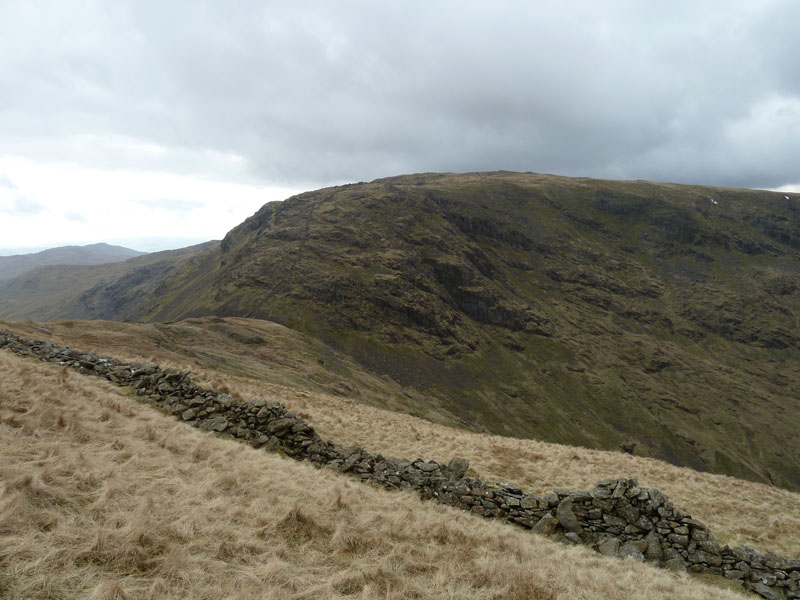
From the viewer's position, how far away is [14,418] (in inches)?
424

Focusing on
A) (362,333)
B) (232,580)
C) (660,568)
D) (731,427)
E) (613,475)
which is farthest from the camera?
(731,427)

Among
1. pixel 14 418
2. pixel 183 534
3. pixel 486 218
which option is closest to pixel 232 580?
pixel 183 534

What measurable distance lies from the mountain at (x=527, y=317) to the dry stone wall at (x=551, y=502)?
61.0 meters

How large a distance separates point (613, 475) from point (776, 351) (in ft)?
635

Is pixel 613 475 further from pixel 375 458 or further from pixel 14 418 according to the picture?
pixel 14 418

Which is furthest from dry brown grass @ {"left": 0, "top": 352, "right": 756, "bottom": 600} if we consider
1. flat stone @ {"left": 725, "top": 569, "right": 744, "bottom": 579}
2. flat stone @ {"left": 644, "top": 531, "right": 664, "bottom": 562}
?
flat stone @ {"left": 725, "top": 569, "right": 744, "bottom": 579}

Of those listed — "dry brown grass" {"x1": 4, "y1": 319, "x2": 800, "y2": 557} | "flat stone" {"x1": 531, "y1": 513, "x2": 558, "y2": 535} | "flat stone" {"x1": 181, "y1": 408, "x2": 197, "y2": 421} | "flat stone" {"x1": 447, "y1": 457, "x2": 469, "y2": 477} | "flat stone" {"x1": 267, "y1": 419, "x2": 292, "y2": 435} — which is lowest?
"dry brown grass" {"x1": 4, "y1": 319, "x2": 800, "y2": 557}

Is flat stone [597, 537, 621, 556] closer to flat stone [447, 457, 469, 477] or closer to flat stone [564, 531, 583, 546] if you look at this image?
flat stone [564, 531, 583, 546]

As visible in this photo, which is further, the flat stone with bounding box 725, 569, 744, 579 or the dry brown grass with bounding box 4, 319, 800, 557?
the dry brown grass with bounding box 4, 319, 800, 557

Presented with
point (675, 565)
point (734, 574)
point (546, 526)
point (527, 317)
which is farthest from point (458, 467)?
point (527, 317)

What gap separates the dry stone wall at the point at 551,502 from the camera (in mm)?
11930

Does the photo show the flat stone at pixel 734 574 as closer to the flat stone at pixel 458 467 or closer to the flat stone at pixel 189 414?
the flat stone at pixel 458 467

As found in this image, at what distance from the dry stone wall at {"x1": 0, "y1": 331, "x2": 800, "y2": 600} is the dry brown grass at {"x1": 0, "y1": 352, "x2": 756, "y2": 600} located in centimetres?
114

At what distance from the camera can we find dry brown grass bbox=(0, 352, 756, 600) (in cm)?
618
